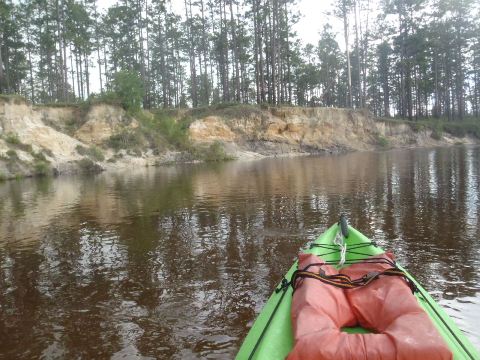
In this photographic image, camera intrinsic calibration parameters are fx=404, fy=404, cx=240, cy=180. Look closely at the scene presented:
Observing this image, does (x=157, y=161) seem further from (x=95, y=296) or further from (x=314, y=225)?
(x=95, y=296)

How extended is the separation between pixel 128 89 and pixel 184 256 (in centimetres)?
2951

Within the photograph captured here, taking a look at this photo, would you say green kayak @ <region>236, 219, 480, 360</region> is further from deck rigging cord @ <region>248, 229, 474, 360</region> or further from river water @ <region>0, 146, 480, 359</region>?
river water @ <region>0, 146, 480, 359</region>

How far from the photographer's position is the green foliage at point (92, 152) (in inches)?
1159

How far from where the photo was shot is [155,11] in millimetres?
45156

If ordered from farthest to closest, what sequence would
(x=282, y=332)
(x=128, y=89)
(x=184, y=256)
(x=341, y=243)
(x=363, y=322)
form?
1. (x=128, y=89)
2. (x=184, y=256)
3. (x=341, y=243)
4. (x=363, y=322)
5. (x=282, y=332)

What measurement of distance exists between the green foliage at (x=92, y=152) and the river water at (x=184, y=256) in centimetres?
1383

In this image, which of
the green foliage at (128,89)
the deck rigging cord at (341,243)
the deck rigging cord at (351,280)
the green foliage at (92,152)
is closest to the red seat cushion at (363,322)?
the deck rigging cord at (351,280)

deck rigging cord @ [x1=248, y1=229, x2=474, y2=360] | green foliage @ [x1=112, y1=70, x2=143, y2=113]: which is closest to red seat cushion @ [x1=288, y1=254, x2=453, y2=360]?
deck rigging cord @ [x1=248, y1=229, x2=474, y2=360]

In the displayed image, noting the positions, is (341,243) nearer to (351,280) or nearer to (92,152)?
(351,280)

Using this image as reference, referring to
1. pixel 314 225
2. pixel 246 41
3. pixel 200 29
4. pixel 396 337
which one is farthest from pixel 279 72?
pixel 396 337

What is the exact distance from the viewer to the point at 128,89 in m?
34.5

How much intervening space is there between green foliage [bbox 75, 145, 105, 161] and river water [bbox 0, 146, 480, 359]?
544 inches

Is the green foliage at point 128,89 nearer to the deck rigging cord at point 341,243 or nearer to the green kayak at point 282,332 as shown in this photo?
the deck rigging cord at point 341,243

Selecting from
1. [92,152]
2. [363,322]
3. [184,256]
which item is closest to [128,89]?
[92,152]
